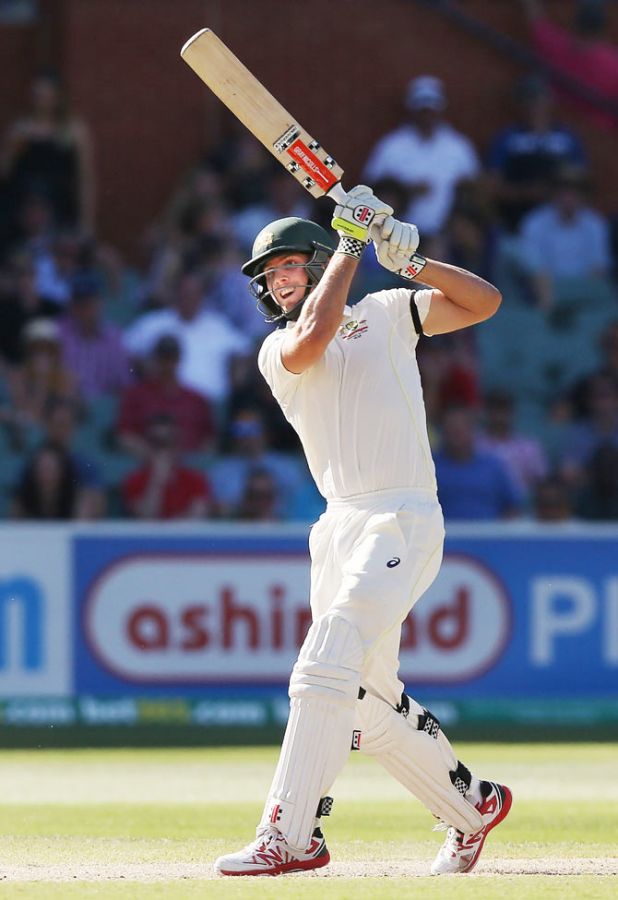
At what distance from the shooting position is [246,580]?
10227 millimetres

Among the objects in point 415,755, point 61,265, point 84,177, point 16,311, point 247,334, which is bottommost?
point 415,755

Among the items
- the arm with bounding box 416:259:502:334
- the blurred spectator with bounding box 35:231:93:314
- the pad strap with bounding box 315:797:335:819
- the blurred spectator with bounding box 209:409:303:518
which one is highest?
the blurred spectator with bounding box 35:231:93:314

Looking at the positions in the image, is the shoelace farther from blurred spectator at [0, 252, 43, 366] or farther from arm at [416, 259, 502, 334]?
blurred spectator at [0, 252, 43, 366]

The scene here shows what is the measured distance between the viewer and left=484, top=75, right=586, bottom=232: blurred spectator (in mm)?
13055

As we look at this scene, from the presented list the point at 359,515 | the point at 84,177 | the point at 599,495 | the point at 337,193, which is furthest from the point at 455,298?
the point at 84,177

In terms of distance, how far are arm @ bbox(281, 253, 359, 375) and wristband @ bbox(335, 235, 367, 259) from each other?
0.5 inches

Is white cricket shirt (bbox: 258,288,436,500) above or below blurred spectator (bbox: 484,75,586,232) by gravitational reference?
below

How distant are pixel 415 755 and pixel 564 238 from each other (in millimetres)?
8181

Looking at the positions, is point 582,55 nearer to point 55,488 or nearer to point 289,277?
point 55,488

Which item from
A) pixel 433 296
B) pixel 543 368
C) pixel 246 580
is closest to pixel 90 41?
pixel 543 368

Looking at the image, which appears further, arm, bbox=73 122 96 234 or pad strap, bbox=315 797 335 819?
arm, bbox=73 122 96 234

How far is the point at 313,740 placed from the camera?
5020 mm

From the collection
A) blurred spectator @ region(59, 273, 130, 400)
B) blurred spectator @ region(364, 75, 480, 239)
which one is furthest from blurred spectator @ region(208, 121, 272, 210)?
blurred spectator @ region(59, 273, 130, 400)

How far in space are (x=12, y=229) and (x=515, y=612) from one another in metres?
4.65
